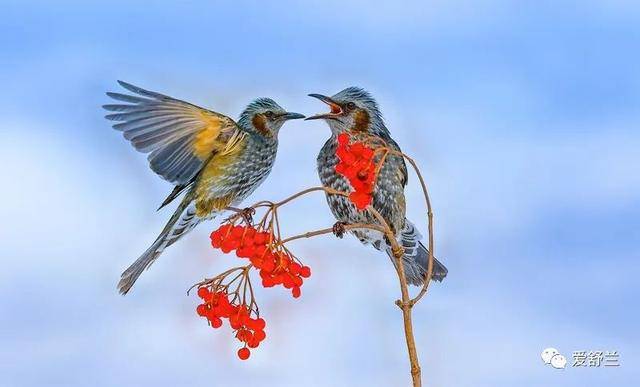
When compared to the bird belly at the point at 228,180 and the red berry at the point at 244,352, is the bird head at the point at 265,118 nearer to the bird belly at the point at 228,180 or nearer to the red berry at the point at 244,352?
the bird belly at the point at 228,180

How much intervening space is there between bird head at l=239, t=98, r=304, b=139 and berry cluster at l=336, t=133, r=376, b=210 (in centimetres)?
144

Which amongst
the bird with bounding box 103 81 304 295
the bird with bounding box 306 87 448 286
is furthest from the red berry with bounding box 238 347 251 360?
the bird with bounding box 306 87 448 286

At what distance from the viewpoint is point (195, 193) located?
187 inches

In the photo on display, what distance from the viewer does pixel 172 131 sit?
14.1 feet

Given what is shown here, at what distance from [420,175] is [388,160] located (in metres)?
1.97

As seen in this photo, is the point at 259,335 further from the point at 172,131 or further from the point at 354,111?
the point at 354,111

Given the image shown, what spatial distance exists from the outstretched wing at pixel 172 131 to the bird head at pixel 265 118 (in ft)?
0.54

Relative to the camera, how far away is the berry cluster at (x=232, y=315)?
3428 mm

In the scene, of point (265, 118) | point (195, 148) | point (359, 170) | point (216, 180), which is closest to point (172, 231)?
point (216, 180)

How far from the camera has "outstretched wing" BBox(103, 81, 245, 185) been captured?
4.15 metres

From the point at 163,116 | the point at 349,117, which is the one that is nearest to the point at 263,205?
the point at 163,116

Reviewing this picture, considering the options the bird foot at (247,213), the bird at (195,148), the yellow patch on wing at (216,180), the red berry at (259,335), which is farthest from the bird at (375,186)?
the red berry at (259,335)

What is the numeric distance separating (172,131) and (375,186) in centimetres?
111

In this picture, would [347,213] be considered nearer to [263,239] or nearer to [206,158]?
[206,158]
